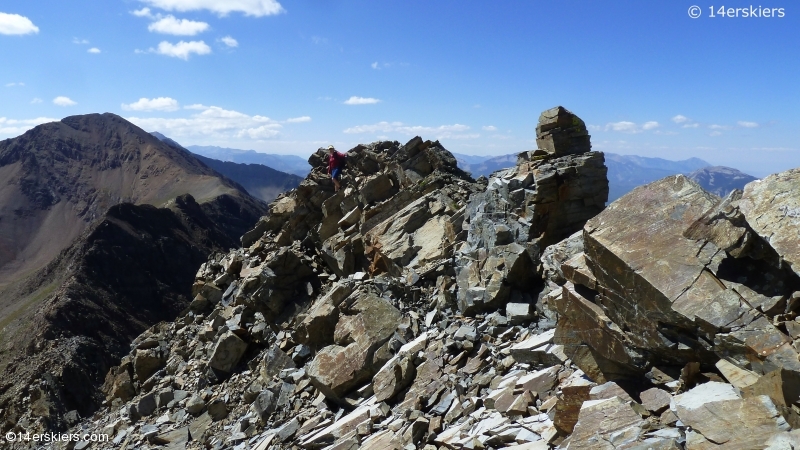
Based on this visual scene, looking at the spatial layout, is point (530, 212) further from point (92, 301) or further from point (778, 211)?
point (92, 301)

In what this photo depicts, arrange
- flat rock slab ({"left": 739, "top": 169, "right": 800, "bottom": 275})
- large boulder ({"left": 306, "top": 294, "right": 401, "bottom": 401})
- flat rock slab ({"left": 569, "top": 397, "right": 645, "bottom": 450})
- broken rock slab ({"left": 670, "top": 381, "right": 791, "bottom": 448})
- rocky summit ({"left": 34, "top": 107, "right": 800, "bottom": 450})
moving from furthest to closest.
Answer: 1. large boulder ({"left": 306, "top": 294, "right": 401, "bottom": 401})
2. flat rock slab ({"left": 739, "top": 169, "right": 800, "bottom": 275})
3. rocky summit ({"left": 34, "top": 107, "right": 800, "bottom": 450})
4. flat rock slab ({"left": 569, "top": 397, "right": 645, "bottom": 450})
5. broken rock slab ({"left": 670, "top": 381, "right": 791, "bottom": 448})

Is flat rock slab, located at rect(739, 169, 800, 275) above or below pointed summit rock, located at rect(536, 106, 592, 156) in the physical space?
below

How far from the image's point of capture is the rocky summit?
431 inches

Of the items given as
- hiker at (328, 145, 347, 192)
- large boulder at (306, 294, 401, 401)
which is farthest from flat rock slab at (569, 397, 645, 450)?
hiker at (328, 145, 347, 192)

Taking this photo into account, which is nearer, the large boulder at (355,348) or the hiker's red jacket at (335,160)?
the large boulder at (355,348)

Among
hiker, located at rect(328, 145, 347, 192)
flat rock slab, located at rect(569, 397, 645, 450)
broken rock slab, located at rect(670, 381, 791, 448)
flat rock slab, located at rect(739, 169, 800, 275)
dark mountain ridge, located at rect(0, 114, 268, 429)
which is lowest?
dark mountain ridge, located at rect(0, 114, 268, 429)

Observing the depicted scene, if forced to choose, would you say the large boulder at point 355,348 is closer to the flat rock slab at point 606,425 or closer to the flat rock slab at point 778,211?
the flat rock slab at point 606,425

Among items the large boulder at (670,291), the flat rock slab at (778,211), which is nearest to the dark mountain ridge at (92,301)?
the large boulder at (670,291)

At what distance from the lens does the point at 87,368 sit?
60.6 m

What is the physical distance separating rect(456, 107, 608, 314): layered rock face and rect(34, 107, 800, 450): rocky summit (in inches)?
3.7

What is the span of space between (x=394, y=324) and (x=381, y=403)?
471cm

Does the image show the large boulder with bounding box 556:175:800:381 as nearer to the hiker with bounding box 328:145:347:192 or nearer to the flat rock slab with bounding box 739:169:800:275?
the flat rock slab with bounding box 739:169:800:275

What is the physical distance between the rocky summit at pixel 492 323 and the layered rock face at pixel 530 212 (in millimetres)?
93

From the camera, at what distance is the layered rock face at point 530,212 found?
21.1 m
